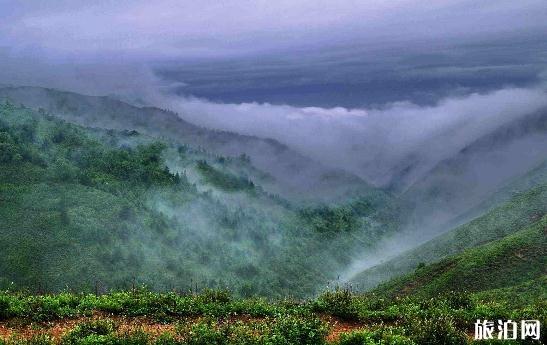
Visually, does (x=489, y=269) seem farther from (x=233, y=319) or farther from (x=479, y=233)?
(x=233, y=319)

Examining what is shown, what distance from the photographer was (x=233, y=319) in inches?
819

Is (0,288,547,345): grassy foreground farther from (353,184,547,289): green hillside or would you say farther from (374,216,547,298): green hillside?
(353,184,547,289): green hillside

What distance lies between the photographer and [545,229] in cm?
7688

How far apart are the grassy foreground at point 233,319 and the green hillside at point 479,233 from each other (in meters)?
88.5

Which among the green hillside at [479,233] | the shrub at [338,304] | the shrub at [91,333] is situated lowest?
the green hillside at [479,233]

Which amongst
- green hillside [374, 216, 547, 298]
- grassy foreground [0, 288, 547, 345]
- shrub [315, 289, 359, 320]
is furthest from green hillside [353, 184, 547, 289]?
shrub [315, 289, 359, 320]

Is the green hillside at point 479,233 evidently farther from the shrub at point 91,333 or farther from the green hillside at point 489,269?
the shrub at point 91,333

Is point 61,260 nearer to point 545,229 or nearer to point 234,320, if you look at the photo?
point 545,229

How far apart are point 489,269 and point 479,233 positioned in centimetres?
4933

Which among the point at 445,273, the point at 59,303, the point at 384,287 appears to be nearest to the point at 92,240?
the point at 384,287

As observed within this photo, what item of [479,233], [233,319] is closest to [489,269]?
[479,233]

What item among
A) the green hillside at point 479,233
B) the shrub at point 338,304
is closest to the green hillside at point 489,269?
the green hillside at point 479,233

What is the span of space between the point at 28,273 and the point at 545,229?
11850cm

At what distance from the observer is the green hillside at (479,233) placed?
106 meters
